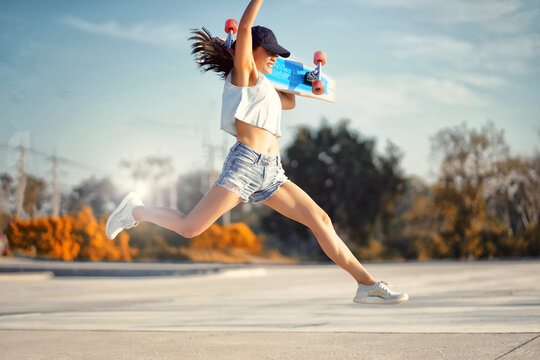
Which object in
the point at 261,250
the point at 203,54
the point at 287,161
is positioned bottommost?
the point at 261,250

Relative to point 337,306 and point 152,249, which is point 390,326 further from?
point 152,249

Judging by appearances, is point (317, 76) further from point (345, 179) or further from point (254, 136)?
point (345, 179)

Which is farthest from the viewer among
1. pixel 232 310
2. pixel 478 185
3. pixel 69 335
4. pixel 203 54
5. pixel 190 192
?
pixel 190 192

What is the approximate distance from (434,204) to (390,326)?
27740mm

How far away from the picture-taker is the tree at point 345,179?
3562cm

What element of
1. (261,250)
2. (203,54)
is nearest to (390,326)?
(203,54)

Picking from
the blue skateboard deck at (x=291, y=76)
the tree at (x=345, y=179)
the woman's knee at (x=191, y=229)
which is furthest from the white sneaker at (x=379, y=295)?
the tree at (x=345, y=179)

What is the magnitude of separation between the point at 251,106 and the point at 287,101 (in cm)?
76

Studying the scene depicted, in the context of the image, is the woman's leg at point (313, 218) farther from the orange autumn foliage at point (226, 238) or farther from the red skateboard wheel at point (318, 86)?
the orange autumn foliage at point (226, 238)

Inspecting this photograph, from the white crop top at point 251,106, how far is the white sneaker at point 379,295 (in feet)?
4.02

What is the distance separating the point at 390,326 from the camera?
4.99m

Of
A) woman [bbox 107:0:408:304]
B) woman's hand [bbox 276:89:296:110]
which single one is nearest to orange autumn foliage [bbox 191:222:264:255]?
woman's hand [bbox 276:89:296:110]

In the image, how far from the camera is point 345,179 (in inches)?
1415

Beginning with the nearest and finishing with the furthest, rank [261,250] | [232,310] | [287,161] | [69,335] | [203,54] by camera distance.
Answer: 1. [203,54]
2. [69,335]
3. [232,310]
4. [261,250]
5. [287,161]
